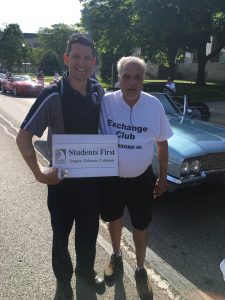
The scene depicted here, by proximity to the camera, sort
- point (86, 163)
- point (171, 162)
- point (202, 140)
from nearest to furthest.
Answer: point (86, 163) < point (171, 162) < point (202, 140)

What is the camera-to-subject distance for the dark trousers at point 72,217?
2.87 m

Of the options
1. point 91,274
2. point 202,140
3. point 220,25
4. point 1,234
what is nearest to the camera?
point 91,274

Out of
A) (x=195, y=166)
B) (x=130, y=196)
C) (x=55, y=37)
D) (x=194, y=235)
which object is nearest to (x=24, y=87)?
(x=195, y=166)

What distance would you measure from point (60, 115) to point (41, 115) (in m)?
0.13

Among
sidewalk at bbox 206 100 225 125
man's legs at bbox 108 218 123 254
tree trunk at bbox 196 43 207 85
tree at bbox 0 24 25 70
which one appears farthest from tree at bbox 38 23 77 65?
man's legs at bbox 108 218 123 254

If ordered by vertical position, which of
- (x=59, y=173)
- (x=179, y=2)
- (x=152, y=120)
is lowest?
(x=59, y=173)

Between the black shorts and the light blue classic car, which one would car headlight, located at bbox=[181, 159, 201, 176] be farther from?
the black shorts

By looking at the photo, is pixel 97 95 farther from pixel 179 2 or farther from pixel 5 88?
pixel 5 88

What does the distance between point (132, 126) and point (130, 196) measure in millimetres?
592

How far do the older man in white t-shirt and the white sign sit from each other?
103 millimetres

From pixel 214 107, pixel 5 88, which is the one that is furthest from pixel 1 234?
pixel 5 88

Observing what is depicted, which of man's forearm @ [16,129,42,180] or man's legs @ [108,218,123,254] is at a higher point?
man's forearm @ [16,129,42,180]

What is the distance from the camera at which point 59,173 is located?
2738mm

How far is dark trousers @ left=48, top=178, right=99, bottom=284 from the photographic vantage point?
2.87 meters
